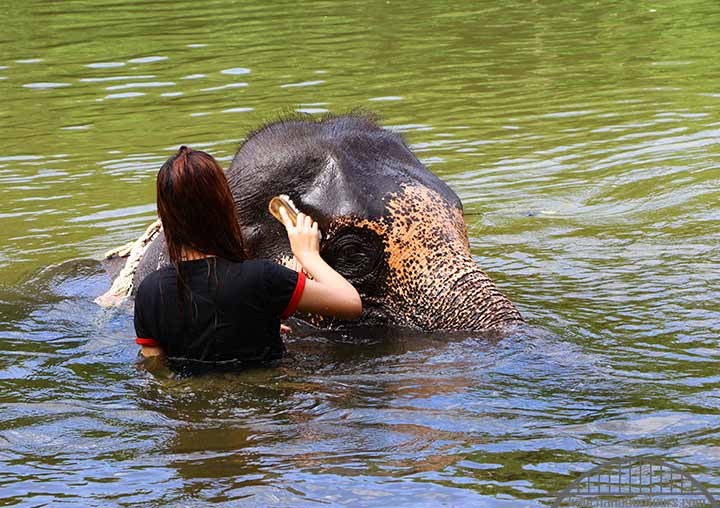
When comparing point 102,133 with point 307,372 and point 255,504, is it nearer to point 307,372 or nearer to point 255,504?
point 307,372

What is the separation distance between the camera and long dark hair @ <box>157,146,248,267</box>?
4.75 m

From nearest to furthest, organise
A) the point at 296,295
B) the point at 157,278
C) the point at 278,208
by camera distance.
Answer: the point at 296,295 → the point at 157,278 → the point at 278,208

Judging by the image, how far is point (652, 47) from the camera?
14.8 meters

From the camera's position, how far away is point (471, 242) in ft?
26.4

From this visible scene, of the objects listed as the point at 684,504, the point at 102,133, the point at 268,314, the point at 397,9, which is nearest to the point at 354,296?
the point at 268,314

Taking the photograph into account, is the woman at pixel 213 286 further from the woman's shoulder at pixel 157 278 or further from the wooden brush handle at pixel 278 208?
the wooden brush handle at pixel 278 208

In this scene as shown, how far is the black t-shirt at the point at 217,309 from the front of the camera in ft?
16.3

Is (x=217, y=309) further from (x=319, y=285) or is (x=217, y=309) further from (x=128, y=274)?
(x=128, y=274)

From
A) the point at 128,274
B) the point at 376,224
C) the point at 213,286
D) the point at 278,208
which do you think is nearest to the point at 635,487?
the point at 213,286

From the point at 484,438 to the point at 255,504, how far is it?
0.84 meters

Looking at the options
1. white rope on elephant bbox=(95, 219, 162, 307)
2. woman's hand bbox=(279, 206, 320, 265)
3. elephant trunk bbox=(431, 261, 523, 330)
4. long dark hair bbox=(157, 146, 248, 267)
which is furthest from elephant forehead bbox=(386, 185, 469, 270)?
white rope on elephant bbox=(95, 219, 162, 307)

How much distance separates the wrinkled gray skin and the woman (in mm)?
340

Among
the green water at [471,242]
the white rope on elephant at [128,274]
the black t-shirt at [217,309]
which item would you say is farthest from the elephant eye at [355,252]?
the white rope on elephant at [128,274]

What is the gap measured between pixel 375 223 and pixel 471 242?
257cm
